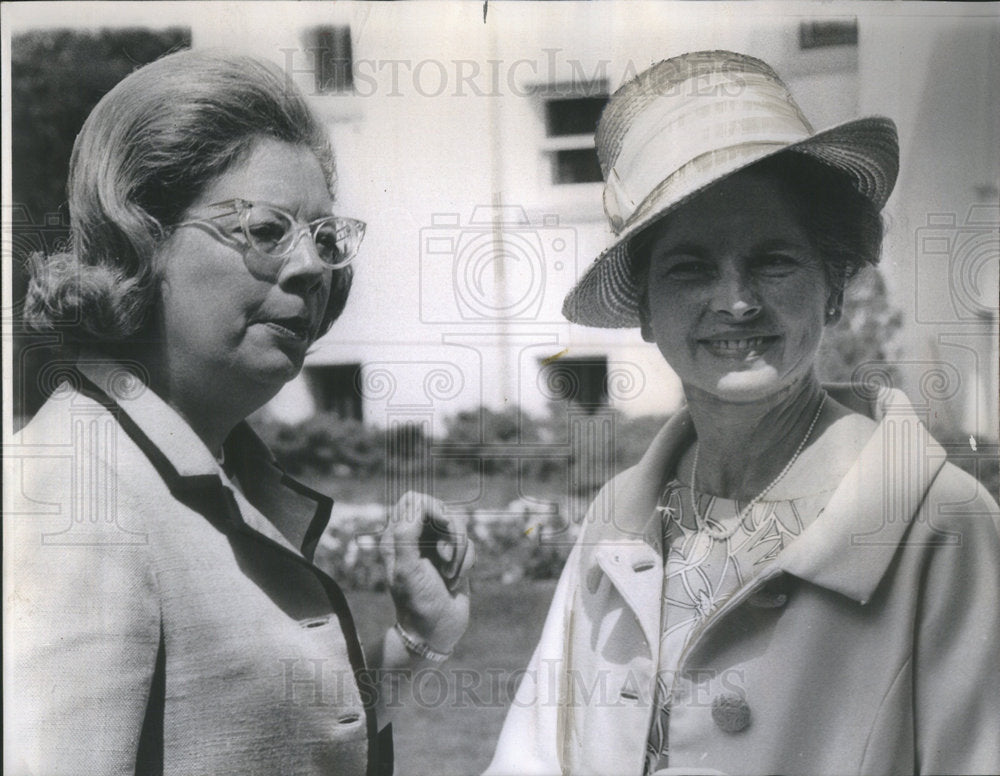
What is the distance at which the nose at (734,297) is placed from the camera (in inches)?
116

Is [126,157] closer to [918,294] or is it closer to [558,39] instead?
[558,39]

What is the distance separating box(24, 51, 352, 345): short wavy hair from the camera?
10.0 feet

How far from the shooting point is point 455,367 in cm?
319

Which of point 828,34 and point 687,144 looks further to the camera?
point 828,34

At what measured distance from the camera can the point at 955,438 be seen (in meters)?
3.18

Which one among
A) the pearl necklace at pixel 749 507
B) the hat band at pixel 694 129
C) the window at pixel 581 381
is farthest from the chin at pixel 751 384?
the hat band at pixel 694 129

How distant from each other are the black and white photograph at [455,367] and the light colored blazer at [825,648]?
0.6 inches

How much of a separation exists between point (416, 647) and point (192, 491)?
78 centimetres

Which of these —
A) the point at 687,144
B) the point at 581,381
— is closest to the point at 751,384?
the point at 581,381

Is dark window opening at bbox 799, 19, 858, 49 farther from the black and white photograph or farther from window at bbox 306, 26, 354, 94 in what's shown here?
Answer: window at bbox 306, 26, 354, 94

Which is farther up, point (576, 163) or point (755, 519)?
point (576, 163)

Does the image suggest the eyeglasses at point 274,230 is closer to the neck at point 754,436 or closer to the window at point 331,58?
the window at point 331,58

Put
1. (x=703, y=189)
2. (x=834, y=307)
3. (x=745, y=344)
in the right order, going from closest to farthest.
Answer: (x=703, y=189), (x=745, y=344), (x=834, y=307)

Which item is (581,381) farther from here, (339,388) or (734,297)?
(339,388)
